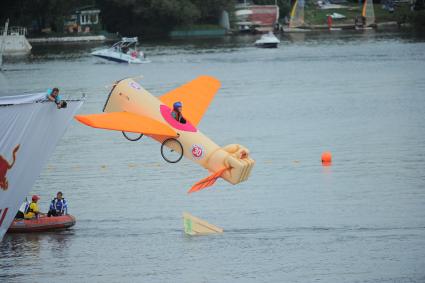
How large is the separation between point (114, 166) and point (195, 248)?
17.4 metres

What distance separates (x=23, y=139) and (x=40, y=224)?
11115 mm

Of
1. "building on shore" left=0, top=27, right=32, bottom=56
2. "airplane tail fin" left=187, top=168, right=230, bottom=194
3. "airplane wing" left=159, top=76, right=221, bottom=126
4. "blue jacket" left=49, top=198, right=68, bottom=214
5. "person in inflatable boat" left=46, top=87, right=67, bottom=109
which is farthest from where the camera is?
"building on shore" left=0, top=27, right=32, bottom=56

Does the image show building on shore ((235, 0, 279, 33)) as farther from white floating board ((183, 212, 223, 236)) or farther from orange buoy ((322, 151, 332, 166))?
white floating board ((183, 212, 223, 236))

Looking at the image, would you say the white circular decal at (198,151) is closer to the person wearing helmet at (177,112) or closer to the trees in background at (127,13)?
the person wearing helmet at (177,112)

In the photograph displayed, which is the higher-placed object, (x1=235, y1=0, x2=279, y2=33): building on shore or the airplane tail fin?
the airplane tail fin

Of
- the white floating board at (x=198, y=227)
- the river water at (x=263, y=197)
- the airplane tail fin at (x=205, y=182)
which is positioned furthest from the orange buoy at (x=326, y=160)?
the airplane tail fin at (x=205, y=182)

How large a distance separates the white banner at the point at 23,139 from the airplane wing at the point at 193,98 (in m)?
8.26

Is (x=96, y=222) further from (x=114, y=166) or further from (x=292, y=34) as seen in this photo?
(x=292, y=34)

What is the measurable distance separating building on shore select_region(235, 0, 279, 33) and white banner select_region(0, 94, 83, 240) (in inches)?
5296

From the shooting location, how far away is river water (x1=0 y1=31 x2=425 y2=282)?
36.6m

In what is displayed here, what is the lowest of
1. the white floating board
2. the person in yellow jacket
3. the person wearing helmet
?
the white floating board

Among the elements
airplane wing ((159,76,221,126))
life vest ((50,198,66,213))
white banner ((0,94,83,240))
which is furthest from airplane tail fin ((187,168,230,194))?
life vest ((50,198,66,213))

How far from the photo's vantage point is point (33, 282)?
3503 centimetres

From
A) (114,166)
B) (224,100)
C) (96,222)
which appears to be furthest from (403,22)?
(96,222)
